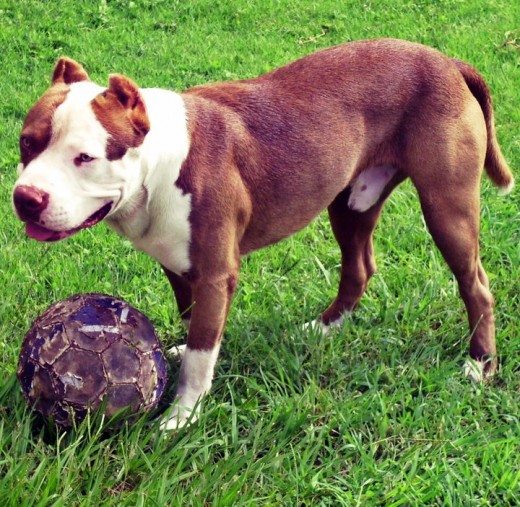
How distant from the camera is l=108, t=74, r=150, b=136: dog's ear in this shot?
2.65 metres

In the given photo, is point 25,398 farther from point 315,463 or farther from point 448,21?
point 448,21

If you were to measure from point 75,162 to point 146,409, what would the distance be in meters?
0.91

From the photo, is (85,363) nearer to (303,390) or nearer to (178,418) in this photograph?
(178,418)

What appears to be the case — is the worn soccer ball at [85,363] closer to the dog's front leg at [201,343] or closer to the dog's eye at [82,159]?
the dog's front leg at [201,343]

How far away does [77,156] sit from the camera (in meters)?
2.56

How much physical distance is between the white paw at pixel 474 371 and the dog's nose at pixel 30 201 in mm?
1925

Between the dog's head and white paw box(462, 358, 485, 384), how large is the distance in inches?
65.8

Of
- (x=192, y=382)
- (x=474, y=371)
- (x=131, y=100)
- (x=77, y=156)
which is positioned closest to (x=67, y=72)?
(x=131, y=100)

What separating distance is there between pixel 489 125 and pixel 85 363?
6.51ft

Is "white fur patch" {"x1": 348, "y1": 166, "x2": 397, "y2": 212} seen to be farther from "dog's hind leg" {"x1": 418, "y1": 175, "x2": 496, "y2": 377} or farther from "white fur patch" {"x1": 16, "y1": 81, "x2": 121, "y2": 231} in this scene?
"white fur patch" {"x1": 16, "y1": 81, "x2": 121, "y2": 231}

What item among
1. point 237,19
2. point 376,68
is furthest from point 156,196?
point 237,19

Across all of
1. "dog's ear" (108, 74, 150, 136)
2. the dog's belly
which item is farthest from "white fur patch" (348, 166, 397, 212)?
"dog's ear" (108, 74, 150, 136)

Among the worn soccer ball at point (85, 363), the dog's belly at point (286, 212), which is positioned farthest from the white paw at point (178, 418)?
the dog's belly at point (286, 212)

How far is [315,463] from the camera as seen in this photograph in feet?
10.1
